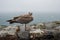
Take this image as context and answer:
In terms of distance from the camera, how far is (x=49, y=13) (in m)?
1.94

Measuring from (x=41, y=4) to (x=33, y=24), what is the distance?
1.02 ft

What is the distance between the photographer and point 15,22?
1.74 m

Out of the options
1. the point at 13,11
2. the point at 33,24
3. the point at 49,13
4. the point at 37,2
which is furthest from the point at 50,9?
the point at 13,11

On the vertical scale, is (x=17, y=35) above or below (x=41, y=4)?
below

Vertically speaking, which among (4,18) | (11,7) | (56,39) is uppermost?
(11,7)

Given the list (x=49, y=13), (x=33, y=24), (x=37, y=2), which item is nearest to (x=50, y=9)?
(x=49, y=13)

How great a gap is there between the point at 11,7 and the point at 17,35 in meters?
0.42

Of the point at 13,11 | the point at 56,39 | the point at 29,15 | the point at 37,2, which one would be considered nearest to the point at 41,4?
the point at 37,2

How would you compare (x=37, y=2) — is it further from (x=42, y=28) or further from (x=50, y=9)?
(x=42, y=28)

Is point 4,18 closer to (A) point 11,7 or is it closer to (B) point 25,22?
(A) point 11,7

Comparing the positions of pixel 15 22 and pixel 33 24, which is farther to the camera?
pixel 33 24

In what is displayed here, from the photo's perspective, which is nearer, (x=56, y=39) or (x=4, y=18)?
(x=56, y=39)

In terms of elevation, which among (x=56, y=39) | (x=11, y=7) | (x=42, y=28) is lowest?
(x=56, y=39)

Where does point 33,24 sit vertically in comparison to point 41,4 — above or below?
below
